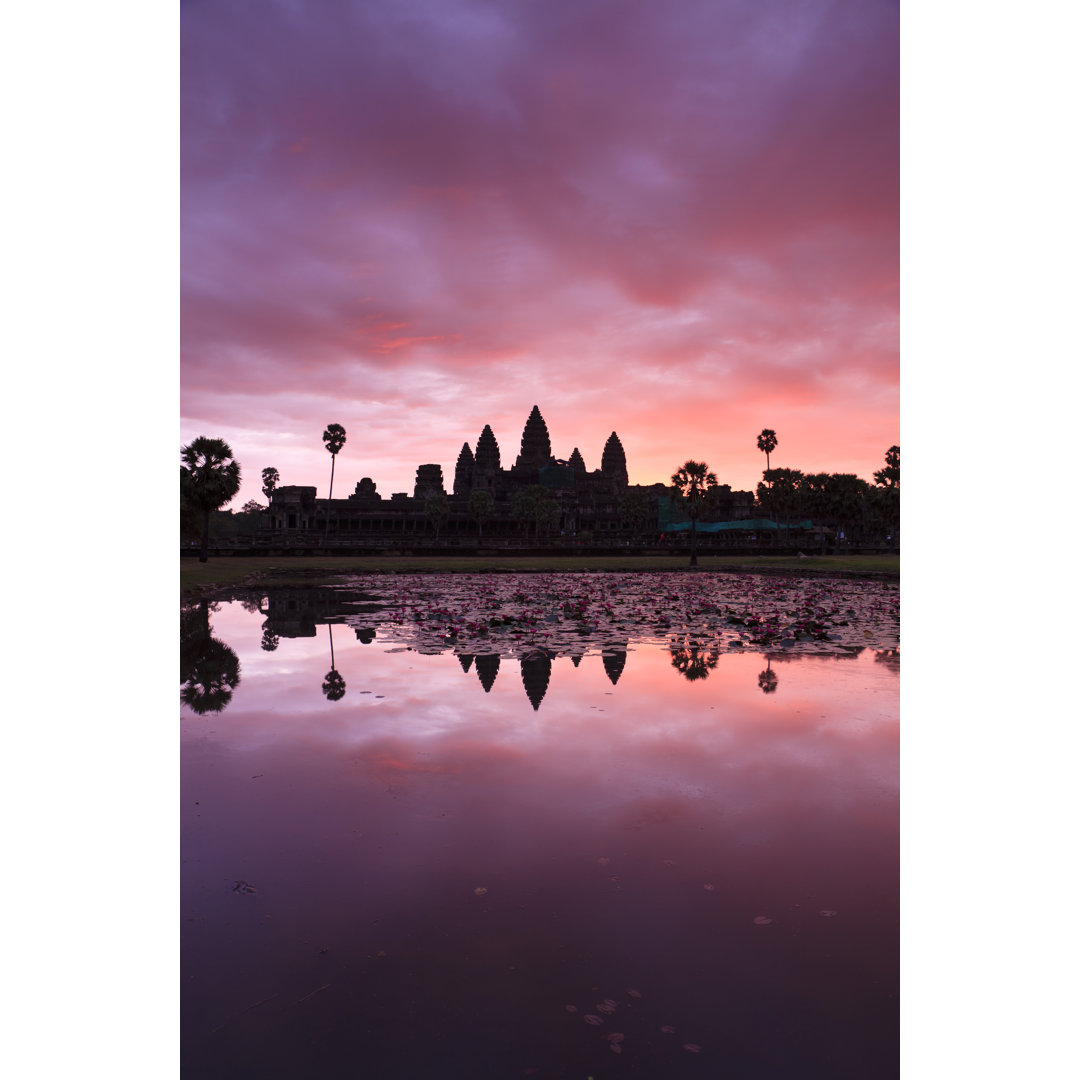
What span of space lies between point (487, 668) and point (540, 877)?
5.76 meters

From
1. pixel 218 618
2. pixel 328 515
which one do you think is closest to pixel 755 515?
pixel 328 515

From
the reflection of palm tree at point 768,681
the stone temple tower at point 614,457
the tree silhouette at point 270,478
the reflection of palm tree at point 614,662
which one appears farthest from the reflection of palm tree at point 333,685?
the stone temple tower at point 614,457

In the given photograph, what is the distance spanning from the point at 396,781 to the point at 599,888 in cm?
214

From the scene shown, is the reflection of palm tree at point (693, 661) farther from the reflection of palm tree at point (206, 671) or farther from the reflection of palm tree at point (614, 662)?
the reflection of palm tree at point (206, 671)

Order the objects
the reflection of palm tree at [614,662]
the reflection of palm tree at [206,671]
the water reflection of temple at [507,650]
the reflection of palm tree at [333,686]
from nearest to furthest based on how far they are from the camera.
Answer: the reflection of palm tree at [206,671] → the reflection of palm tree at [333,686] → the water reflection of temple at [507,650] → the reflection of palm tree at [614,662]

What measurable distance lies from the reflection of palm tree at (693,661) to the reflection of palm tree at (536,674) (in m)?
1.86

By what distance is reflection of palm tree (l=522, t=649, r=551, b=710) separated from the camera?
7895mm

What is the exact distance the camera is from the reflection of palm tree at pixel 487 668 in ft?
28.0

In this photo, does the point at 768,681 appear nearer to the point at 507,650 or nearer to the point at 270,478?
the point at 507,650

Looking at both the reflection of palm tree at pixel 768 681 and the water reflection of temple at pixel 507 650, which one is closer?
the reflection of palm tree at pixel 768 681

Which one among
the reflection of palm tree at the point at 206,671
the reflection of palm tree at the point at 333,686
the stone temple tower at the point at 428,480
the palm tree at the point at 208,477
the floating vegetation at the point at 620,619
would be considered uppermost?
the stone temple tower at the point at 428,480

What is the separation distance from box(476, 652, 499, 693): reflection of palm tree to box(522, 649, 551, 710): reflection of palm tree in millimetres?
406
